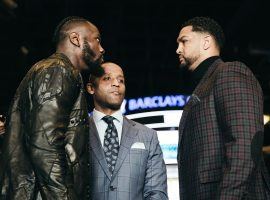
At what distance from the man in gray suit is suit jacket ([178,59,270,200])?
0.79m

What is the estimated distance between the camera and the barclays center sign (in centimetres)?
873

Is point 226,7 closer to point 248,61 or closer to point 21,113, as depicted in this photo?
point 248,61

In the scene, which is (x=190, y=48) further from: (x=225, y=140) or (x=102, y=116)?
(x=102, y=116)

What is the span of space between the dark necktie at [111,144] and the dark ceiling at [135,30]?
416 centimetres

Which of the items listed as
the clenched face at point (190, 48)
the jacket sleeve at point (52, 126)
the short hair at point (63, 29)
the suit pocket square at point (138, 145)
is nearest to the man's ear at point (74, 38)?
the short hair at point (63, 29)

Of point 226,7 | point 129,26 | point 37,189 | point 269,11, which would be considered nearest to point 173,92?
point 129,26

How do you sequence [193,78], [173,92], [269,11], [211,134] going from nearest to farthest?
[211,134] < [193,78] < [269,11] < [173,92]

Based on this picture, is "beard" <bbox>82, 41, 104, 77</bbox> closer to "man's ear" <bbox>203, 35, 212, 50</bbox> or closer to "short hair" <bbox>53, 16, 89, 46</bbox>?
"short hair" <bbox>53, 16, 89, 46</bbox>

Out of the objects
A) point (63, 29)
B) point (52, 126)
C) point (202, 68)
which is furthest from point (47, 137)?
point (202, 68)

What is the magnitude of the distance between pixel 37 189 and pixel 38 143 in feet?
0.85

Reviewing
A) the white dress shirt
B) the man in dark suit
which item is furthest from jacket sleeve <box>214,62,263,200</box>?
the white dress shirt

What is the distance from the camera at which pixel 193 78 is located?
2980mm

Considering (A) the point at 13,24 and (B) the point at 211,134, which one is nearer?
(B) the point at 211,134

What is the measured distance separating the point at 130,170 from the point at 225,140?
1.19m
